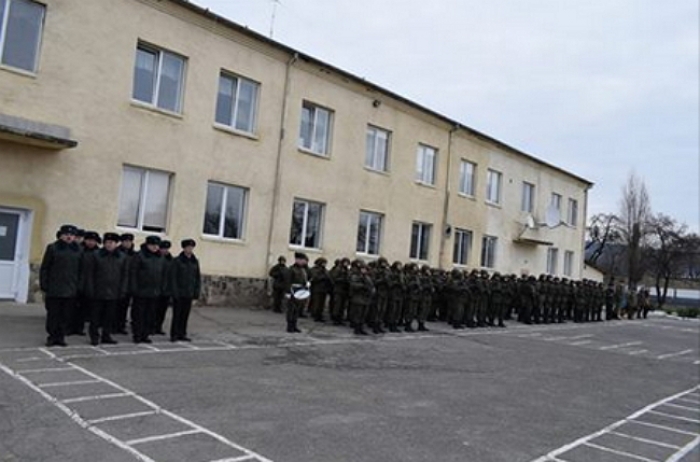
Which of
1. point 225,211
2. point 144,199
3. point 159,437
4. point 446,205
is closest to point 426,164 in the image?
point 446,205

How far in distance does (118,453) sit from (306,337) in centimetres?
814

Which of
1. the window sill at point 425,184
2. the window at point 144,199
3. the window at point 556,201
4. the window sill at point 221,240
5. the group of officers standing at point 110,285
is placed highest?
the window at point 556,201

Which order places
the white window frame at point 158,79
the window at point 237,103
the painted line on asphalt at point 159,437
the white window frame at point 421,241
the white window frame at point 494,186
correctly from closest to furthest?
the painted line on asphalt at point 159,437, the white window frame at point 158,79, the window at point 237,103, the white window frame at point 421,241, the white window frame at point 494,186

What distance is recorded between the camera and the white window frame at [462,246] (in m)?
27.6

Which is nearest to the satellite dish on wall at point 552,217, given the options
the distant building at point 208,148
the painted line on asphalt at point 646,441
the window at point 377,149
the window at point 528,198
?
the window at point 528,198

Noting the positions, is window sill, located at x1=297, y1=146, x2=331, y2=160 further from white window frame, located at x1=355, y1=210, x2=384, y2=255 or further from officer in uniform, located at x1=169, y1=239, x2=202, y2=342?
officer in uniform, located at x1=169, y1=239, x2=202, y2=342

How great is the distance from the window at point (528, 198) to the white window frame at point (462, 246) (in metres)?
5.64

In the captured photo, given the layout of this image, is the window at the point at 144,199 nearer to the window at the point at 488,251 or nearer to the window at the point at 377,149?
the window at the point at 377,149

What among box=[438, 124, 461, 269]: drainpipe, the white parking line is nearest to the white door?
the white parking line

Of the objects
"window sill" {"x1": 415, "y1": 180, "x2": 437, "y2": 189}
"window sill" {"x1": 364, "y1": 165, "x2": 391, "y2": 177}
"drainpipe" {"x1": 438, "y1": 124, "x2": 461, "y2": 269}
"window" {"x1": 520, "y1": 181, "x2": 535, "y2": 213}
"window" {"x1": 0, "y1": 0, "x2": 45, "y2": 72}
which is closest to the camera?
"window" {"x1": 0, "y1": 0, "x2": 45, "y2": 72}

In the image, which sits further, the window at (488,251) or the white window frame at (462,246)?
the window at (488,251)

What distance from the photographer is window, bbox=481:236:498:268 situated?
97.0 ft

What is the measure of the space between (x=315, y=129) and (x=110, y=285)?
11.6 m

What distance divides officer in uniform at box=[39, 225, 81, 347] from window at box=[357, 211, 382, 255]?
1327 cm
